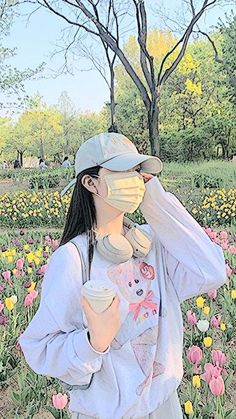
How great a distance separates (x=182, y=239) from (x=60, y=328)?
0.38 m

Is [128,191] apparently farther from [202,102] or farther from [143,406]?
[202,102]

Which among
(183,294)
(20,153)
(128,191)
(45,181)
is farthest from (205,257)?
(20,153)

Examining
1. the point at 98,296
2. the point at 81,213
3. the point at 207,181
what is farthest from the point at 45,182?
the point at 98,296

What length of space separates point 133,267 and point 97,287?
0.29 meters

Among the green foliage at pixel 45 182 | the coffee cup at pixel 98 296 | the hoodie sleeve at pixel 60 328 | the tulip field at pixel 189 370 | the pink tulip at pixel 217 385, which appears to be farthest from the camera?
the green foliage at pixel 45 182

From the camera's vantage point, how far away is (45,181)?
13.4 meters

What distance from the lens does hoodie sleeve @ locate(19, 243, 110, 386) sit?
4.09ft

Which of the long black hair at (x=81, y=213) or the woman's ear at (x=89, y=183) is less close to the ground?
the woman's ear at (x=89, y=183)

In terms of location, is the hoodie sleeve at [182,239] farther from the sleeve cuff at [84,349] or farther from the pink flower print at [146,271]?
the sleeve cuff at [84,349]

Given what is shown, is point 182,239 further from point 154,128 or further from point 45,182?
point 154,128

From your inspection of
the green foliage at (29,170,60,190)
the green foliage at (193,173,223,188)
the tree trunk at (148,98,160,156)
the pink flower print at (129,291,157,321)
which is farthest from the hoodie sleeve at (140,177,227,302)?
the tree trunk at (148,98,160,156)

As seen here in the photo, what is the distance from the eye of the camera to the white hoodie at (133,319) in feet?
4.19

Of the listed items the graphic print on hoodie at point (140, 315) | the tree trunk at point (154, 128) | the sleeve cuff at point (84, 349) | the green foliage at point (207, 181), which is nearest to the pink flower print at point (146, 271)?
the graphic print on hoodie at point (140, 315)

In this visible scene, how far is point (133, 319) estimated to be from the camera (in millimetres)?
1362
